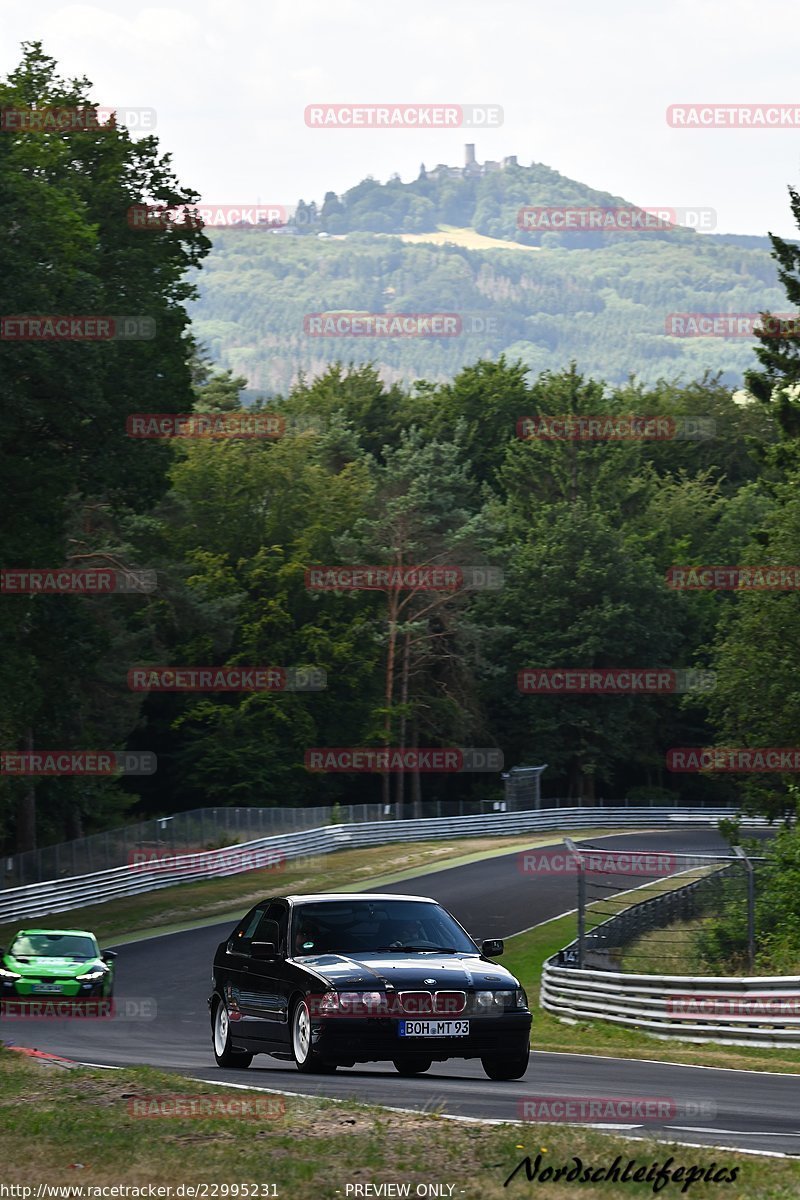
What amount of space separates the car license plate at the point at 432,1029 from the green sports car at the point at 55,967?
478 inches

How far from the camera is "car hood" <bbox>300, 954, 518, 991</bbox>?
13.5m

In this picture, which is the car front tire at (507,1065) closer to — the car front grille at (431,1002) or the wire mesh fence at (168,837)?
the car front grille at (431,1002)

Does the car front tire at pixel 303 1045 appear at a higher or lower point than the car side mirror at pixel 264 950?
lower

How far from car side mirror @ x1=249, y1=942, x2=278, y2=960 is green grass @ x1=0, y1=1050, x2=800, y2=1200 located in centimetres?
327

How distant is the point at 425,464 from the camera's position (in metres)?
83.9

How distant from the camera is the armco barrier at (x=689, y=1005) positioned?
64.8 feet

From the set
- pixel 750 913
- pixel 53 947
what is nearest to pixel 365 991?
pixel 750 913

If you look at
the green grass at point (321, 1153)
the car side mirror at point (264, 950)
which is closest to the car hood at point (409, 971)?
the car side mirror at point (264, 950)

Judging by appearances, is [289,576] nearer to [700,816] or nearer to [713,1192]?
[700,816]

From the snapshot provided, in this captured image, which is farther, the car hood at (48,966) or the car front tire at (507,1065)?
the car hood at (48,966)

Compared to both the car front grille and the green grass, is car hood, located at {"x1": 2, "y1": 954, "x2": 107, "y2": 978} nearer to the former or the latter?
the car front grille

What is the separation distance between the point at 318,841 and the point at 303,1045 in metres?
45.6

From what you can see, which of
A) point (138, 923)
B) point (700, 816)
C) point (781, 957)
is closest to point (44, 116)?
point (138, 923)

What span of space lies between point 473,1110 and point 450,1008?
6.55 feet
